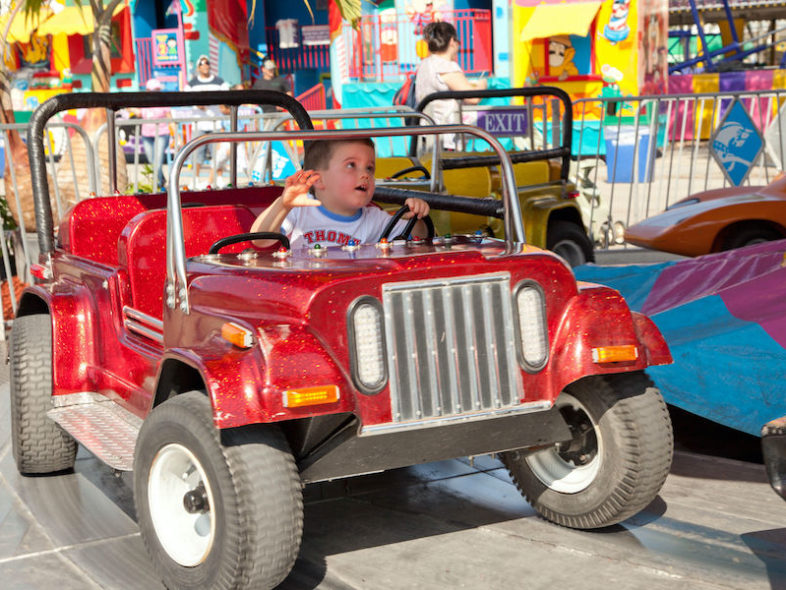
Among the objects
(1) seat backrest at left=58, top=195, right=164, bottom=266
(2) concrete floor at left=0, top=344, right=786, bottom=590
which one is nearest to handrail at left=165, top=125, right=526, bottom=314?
(2) concrete floor at left=0, top=344, right=786, bottom=590

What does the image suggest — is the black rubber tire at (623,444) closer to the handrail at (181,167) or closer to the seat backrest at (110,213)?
the handrail at (181,167)

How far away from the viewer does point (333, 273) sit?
299 cm

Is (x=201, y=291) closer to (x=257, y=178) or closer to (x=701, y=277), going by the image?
(x=701, y=277)

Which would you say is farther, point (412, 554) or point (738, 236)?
point (738, 236)

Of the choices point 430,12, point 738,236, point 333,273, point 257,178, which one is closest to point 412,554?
point 333,273

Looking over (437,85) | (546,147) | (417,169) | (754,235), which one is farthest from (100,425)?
(437,85)

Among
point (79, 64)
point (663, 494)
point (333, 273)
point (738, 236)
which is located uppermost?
point (79, 64)

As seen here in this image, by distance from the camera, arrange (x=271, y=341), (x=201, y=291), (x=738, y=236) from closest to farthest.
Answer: (x=271, y=341) < (x=201, y=291) < (x=738, y=236)

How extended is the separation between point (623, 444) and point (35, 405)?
7.56 feet

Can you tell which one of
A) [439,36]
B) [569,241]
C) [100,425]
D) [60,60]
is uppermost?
[60,60]

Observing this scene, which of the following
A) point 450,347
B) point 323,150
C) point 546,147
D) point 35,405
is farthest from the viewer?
point 546,147

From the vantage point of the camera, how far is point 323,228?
387 cm

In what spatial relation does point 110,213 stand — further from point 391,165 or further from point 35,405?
point 391,165

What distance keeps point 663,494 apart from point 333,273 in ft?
5.59
